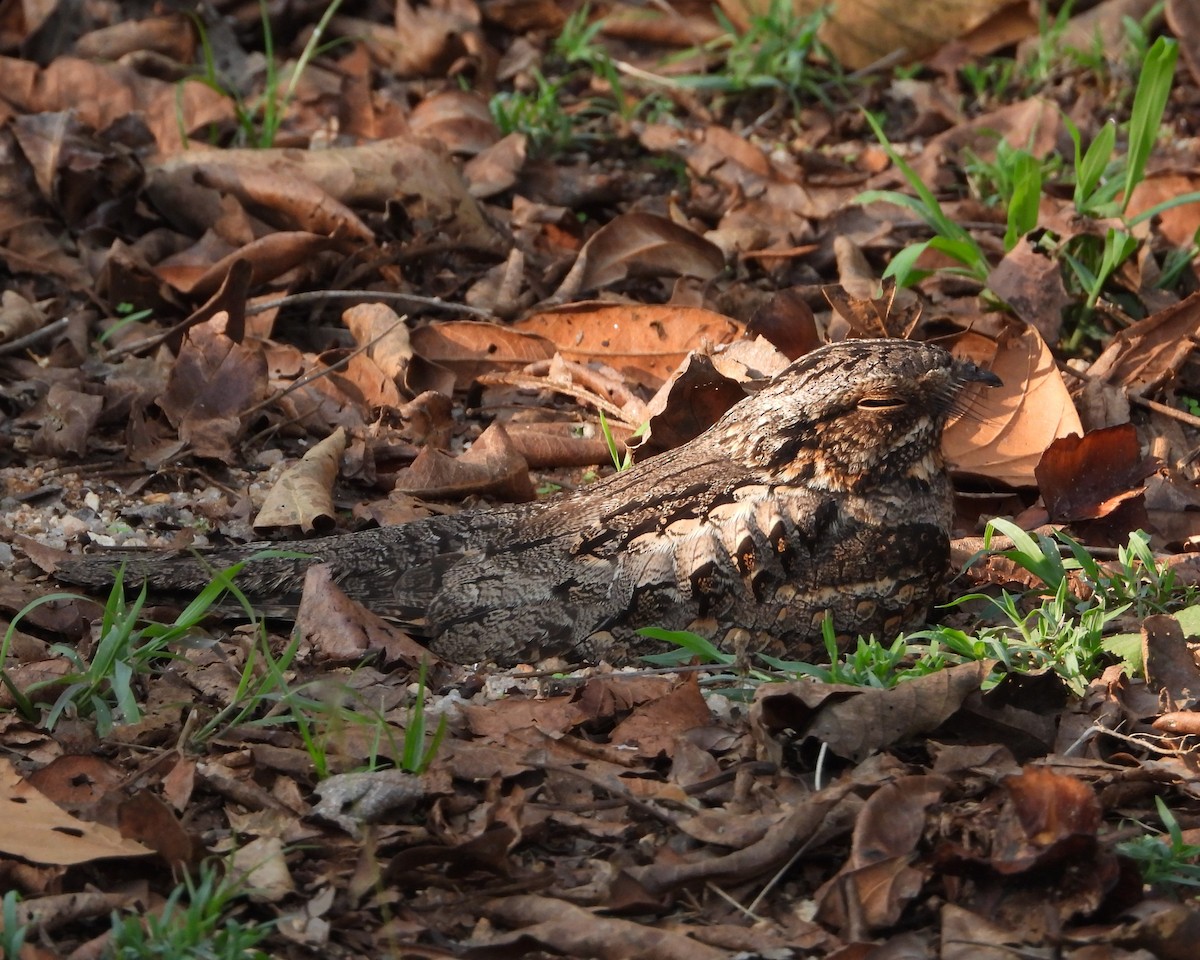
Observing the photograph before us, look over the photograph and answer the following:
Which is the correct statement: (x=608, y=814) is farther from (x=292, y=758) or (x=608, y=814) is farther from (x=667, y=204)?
(x=667, y=204)

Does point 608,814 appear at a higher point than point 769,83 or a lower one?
lower

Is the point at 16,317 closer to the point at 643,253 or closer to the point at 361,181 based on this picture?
the point at 361,181

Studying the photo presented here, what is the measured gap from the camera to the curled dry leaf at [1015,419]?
4246 mm

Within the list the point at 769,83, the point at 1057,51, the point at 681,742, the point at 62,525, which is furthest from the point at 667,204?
the point at 681,742

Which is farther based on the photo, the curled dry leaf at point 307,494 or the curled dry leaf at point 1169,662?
the curled dry leaf at point 307,494

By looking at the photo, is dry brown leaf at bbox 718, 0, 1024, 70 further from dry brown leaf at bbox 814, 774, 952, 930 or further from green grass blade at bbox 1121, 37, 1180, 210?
dry brown leaf at bbox 814, 774, 952, 930

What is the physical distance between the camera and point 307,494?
13.2ft

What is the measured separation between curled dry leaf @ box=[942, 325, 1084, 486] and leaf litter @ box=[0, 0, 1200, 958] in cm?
1

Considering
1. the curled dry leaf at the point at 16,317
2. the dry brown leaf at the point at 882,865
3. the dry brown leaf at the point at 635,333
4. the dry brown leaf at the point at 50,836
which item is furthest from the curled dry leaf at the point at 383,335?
the dry brown leaf at the point at 882,865

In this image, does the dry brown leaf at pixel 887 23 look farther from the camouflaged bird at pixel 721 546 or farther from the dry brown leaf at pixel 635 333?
the camouflaged bird at pixel 721 546

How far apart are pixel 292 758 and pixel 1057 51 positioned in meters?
4.77

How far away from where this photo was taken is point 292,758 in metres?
2.80

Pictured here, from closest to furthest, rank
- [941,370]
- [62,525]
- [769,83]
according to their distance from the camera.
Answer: [941,370] < [62,525] < [769,83]

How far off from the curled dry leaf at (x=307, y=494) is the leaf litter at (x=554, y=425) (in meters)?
0.02
